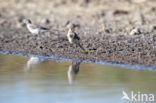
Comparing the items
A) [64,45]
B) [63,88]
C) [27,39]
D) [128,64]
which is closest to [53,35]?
[27,39]

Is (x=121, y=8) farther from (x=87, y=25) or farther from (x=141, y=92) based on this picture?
(x=141, y=92)

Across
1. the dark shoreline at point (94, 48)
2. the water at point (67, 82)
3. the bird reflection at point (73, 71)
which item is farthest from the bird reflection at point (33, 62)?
the bird reflection at point (73, 71)

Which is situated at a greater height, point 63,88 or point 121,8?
point 121,8

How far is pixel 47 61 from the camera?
624 inches

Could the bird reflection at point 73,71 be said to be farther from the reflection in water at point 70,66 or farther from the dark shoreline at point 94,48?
the dark shoreline at point 94,48

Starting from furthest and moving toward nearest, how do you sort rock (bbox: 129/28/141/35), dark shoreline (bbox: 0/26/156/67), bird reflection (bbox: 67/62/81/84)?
rock (bbox: 129/28/141/35), dark shoreline (bbox: 0/26/156/67), bird reflection (bbox: 67/62/81/84)

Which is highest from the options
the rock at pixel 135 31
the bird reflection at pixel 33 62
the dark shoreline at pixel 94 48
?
the rock at pixel 135 31

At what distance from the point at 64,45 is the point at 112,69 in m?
2.97

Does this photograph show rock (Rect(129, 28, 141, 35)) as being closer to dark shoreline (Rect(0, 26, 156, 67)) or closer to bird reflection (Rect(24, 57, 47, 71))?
dark shoreline (Rect(0, 26, 156, 67))

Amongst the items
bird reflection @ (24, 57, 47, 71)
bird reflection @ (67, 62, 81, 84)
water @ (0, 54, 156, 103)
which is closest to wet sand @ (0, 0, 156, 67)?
bird reflection @ (24, 57, 47, 71)

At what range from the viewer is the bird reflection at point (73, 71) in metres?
13.8

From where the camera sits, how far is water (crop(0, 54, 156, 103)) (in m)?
12.2

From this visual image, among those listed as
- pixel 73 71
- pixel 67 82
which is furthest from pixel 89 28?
pixel 67 82

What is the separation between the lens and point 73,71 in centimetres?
1448
